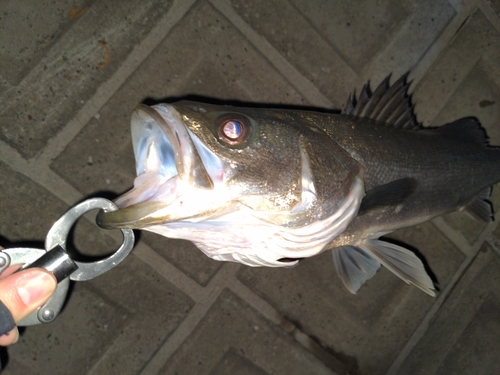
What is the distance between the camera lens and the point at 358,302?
3.14 m

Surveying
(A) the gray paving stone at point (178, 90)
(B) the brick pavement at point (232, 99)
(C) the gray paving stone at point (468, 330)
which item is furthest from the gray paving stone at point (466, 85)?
(A) the gray paving stone at point (178, 90)

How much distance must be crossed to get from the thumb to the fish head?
29cm

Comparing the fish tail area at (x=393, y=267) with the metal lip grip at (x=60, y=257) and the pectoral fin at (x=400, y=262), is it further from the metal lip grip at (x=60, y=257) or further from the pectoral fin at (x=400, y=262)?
the metal lip grip at (x=60, y=257)

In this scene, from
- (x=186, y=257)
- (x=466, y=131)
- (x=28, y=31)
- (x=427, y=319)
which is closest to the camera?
(x=28, y=31)

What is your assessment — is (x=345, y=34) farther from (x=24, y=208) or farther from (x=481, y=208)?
(x=24, y=208)

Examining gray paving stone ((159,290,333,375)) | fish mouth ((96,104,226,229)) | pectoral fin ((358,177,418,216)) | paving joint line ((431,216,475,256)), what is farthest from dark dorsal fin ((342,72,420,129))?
gray paving stone ((159,290,333,375))

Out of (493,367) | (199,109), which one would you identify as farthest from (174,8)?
(493,367)

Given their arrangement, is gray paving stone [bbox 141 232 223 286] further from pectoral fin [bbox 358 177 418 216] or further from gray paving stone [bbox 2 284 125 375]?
pectoral fin [bbox 358 177 418 216]

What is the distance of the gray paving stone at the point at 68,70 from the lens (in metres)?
2.50

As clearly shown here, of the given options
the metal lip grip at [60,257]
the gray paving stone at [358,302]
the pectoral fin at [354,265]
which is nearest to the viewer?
the metal lip grip at [60,257]

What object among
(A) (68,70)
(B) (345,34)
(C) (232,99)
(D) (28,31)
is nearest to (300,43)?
(B) (345,34)

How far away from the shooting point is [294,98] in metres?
2.94

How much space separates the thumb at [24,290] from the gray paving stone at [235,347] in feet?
5.64

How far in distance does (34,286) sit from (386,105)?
6.84 feet
